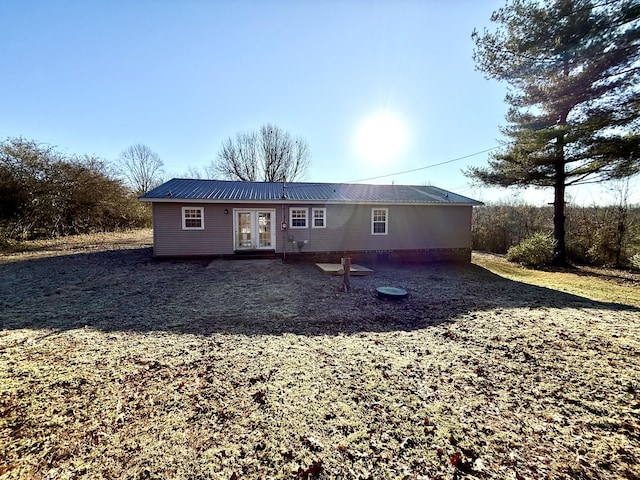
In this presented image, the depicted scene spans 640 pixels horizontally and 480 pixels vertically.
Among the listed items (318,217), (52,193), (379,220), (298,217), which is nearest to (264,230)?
(298,217)

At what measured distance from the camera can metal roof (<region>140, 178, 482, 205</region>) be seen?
1047cm

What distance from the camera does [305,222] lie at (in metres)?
11.4

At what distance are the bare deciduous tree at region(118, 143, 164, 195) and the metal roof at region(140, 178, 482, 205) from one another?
22.3m

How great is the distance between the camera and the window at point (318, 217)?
11406 millimetres

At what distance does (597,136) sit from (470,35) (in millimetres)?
6066

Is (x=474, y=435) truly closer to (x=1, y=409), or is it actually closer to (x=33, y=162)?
(x=1, y=409)

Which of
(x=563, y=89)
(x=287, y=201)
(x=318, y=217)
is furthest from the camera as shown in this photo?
(x=318, y=217)

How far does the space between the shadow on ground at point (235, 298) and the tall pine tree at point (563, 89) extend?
5.63 meters

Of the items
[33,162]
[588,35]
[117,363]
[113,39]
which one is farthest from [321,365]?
[33,162]

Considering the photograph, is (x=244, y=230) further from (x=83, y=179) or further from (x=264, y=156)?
(x=264, y=156)

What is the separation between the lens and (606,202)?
12.6 m

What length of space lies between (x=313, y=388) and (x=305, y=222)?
872 cm

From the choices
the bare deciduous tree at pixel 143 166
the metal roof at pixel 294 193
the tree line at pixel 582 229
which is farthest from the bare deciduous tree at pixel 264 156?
the tree line at pixel 582 229

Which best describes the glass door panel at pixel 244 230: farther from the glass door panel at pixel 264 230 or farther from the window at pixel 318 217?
the window at pixel 318 217
